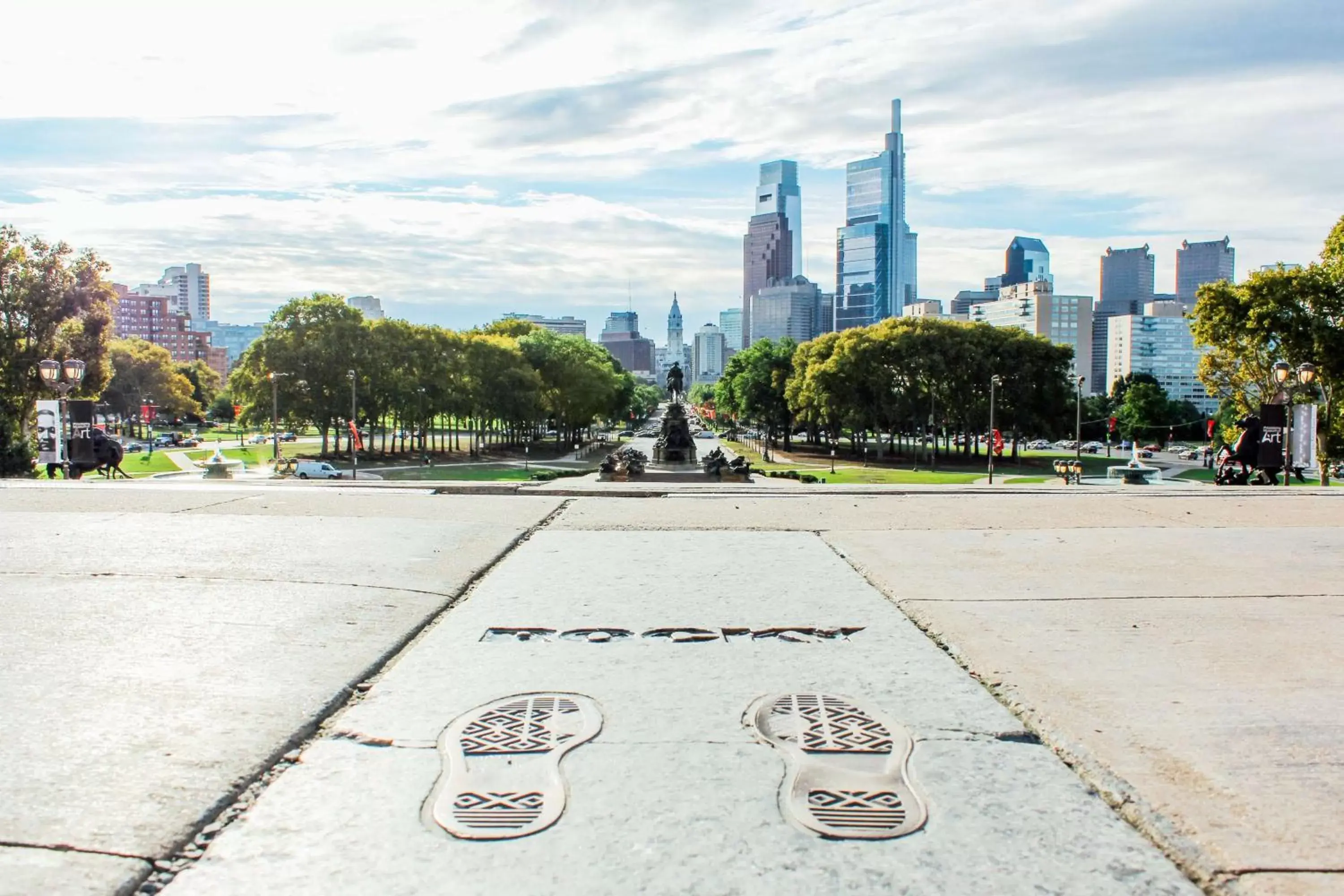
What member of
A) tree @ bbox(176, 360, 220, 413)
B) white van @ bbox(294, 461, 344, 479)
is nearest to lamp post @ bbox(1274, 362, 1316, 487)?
white van @ bbox(294, 461, 344, 479)

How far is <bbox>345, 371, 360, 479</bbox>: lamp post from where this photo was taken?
48.0 metres

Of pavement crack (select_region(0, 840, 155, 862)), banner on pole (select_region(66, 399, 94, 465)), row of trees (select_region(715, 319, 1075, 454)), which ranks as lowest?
pavement crack (select_region(0, 840, 155, 862))

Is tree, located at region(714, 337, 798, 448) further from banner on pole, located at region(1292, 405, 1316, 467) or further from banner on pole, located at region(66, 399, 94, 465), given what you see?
banner on pole, located at region(66, 399, 94, 465)

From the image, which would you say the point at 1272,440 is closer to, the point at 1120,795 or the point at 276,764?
the point at 1120,795

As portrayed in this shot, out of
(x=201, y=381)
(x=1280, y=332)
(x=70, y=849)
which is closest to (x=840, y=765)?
(x=70, y=849)

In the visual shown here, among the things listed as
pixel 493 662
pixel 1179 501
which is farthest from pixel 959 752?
pixel 1179 501

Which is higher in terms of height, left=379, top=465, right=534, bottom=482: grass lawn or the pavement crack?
the pavement crack

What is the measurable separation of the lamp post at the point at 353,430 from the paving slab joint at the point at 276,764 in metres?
37.1

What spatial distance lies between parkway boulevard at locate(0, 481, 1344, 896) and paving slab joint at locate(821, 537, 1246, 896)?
2 cm

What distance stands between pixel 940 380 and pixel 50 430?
53896mm

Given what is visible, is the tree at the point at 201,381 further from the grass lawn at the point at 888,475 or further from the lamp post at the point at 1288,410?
the lamp post at the point at 1288,410

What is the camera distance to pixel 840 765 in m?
3.89

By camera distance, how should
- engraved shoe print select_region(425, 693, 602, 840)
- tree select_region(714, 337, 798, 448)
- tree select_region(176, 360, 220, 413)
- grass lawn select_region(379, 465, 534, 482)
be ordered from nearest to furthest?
engraved shoe print select_region(425, 693, 602, 840) < grass lawn select_region(379, 465, 534, 482) < tree select_region(714, 337, 798, 448) < tree select_region(176, 360, 220, 413)

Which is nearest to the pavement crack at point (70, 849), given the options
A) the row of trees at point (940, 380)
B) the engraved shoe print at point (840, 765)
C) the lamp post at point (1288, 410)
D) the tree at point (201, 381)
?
the engraved shoe print at point (840, 765)
